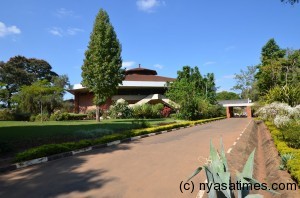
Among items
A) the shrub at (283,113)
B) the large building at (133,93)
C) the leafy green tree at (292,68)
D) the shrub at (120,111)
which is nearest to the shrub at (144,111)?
the shrub at (120,111)

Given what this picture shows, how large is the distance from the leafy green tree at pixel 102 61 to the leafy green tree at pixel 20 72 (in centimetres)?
2744

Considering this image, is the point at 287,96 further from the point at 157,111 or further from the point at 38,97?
the point at 38,97

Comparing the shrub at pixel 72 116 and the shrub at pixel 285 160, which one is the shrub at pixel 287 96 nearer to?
the shrub at pixel 285 160

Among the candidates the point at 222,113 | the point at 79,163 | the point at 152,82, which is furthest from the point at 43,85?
the point at 222,113

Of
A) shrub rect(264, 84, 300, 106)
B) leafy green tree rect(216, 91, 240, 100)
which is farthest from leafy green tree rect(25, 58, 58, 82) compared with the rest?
leafy green tree rect(216, 91, 240, 100)

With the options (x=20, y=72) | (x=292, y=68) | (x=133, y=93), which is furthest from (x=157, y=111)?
(x=20, y=72)

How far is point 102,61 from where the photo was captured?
107 feet

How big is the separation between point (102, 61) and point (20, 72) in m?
35.7

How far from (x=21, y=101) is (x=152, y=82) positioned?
23466 mm

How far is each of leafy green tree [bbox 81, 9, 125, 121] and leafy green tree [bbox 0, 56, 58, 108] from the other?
1080 inches

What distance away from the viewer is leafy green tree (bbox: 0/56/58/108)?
5994 centimetres

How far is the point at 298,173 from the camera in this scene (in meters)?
6.72

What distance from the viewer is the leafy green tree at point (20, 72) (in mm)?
59938

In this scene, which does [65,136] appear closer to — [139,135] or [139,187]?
[139,135]
